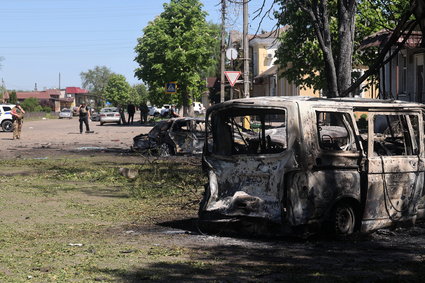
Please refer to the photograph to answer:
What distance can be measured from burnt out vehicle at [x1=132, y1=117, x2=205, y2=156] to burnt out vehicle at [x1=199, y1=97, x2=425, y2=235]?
42.6 feet

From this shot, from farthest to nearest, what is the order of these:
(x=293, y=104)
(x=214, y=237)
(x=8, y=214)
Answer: (x=8, y=214) < (x=214, y=237) < (x=293, y=104)

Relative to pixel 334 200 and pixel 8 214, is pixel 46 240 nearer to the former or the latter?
pixel 8 214

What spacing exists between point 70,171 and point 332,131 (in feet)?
32.7

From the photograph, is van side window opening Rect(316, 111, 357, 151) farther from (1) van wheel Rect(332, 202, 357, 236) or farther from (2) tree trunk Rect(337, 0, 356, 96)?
(2) tree trunk Rect(337, 0, 356, 96)

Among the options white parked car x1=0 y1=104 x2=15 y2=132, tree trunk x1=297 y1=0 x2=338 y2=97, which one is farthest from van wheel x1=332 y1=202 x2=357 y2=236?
white parked car x1=0 y1=104 x2=15 y2=132

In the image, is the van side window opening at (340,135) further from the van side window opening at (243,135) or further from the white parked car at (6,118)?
the white parked car at (6,118)

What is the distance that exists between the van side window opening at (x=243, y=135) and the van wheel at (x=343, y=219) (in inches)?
50.1

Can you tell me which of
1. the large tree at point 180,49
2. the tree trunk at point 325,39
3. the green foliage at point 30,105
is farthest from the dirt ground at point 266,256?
the green foliage at point 30,105

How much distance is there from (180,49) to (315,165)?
58.4m

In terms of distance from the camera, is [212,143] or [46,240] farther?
[212,143]

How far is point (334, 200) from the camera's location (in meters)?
9.02

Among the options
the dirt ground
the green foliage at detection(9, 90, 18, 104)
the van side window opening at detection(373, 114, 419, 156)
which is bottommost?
the dirt ground

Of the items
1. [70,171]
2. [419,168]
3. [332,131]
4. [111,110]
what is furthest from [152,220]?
[111,110]

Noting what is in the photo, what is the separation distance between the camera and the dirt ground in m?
7.01
